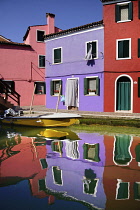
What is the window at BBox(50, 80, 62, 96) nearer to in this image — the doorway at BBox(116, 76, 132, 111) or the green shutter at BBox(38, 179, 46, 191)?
the doorway at BBox(116, 76, 132, 111)

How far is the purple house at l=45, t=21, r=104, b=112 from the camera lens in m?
17.4

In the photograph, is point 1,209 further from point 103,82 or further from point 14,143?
point 103,82

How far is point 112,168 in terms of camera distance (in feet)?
22.4

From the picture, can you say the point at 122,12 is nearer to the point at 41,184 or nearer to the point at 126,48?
the point at 126,48

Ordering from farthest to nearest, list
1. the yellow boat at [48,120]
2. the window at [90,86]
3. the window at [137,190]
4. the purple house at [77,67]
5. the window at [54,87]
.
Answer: the window at [54,87] < the window at [90,86] < the purple house at [77,67] < the yellow boat at [48,120] < the window at [137,190]

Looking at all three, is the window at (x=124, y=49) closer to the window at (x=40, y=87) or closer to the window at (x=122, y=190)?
the window at (x=40, y=87)

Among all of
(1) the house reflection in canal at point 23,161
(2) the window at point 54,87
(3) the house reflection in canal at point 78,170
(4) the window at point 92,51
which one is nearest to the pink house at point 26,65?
(2) the window at point 54,87

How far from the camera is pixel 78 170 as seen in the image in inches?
265

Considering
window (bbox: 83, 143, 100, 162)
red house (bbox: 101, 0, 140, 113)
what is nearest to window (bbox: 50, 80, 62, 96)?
red house (bbox: 101, 0, 140, 113)

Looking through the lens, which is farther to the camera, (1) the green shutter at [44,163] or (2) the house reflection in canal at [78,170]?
(1) the green shutter at [44,163]

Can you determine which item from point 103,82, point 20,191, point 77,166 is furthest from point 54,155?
point 103,82

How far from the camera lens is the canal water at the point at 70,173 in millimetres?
4941

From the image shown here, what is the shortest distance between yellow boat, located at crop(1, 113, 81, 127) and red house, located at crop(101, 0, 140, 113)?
465 centimetres

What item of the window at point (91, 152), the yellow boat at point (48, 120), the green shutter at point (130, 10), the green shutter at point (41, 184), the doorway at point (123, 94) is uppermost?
the green shutter at point (130, 10)
